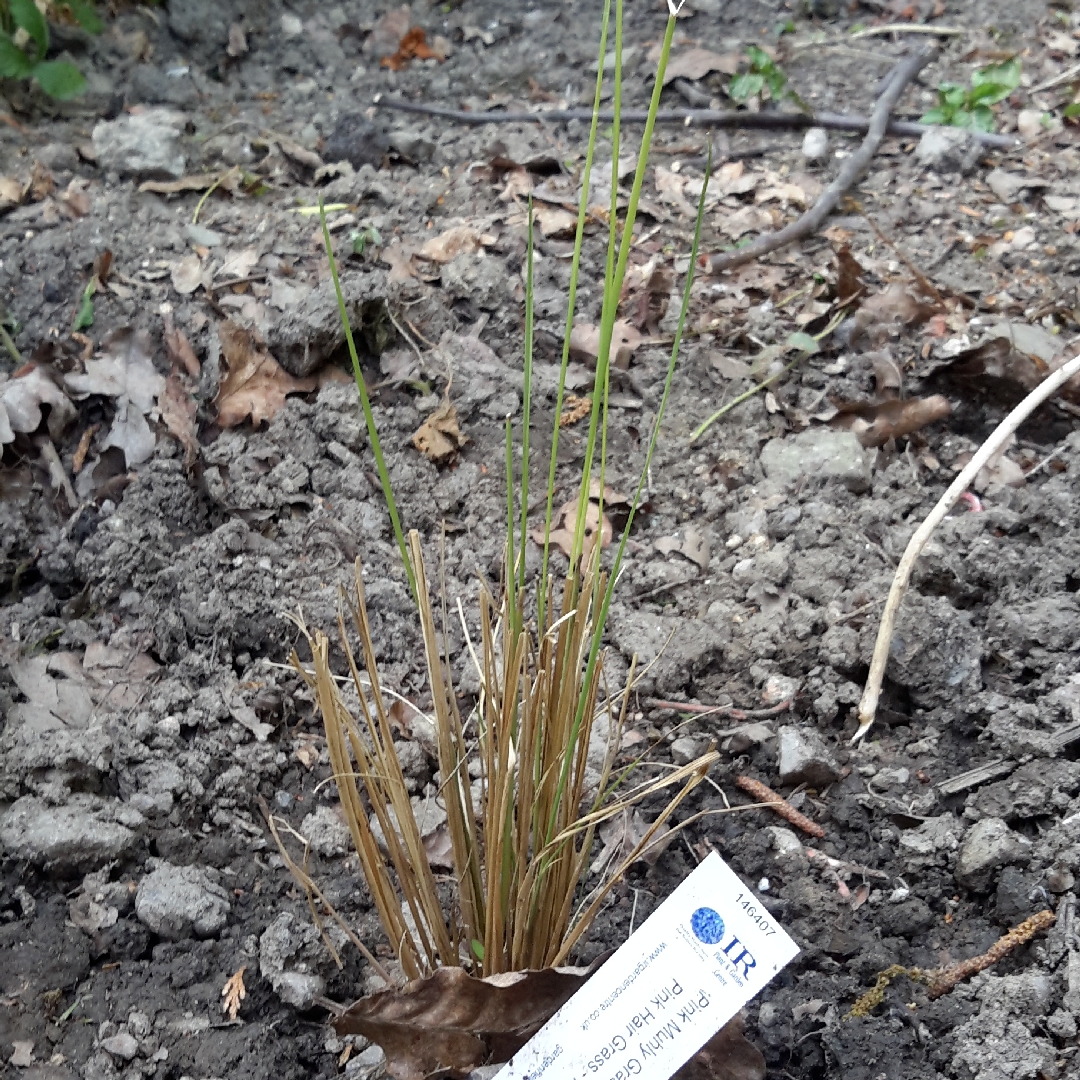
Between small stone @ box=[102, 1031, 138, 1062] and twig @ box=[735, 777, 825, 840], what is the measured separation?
3.22 feet

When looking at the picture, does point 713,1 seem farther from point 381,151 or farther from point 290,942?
point 290,942

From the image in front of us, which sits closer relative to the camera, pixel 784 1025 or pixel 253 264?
pixel 784 1025

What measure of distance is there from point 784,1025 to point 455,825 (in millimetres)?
550

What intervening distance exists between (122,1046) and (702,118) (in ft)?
10.8

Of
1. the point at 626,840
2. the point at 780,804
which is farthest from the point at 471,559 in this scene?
the point at 780,804

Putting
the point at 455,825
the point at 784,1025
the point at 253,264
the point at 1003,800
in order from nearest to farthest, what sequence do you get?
the point at 455,825 → the point at 784,1025 → the point at 1003,800 → the point at 253,264

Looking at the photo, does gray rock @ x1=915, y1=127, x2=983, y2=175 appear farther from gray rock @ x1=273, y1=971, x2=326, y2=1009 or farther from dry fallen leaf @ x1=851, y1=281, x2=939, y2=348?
gray rock @ x1=273, y1=971, x2=326, y2=1009

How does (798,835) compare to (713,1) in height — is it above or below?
below

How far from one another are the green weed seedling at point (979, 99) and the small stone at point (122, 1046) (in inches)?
140

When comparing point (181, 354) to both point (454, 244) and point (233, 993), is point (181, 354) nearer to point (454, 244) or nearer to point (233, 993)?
point (454, 244)

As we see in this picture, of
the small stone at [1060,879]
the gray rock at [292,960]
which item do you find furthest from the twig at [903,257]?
the gray rock at [292,960]

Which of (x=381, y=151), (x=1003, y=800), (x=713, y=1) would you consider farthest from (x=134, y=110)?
(x=1003, y=800)

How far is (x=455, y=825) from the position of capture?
4.14 ft

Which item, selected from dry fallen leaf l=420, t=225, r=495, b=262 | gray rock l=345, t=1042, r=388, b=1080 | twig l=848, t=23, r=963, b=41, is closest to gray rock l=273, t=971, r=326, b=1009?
gray rock l=345, t=1042, r=388, b=1080
